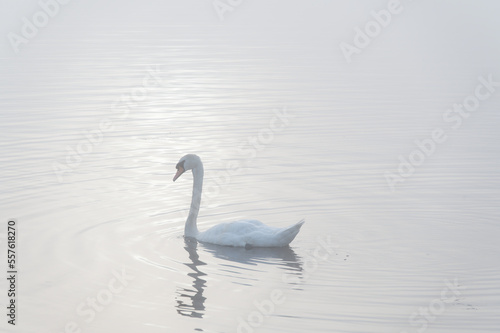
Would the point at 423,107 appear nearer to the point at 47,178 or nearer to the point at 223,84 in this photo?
the point at 223,84

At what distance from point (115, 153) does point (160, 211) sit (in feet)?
12.8

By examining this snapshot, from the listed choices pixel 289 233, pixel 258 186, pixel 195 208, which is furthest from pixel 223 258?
pixel 258 186

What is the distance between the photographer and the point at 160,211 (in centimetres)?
1349

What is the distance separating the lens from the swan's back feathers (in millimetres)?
11547
